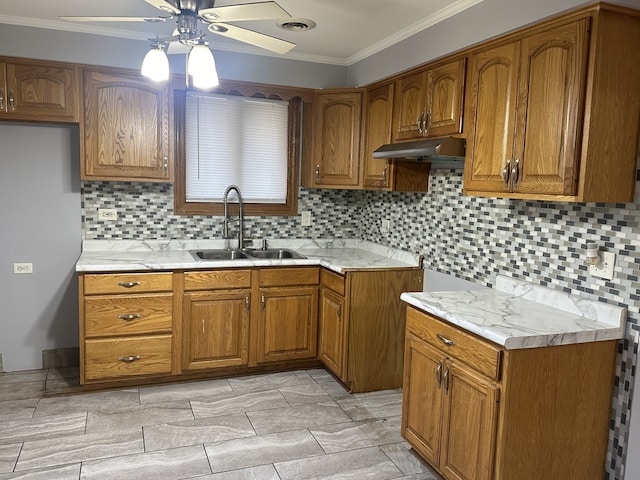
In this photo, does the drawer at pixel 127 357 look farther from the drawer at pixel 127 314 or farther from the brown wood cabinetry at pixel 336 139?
the brown wood cabinetry at pixel 336 139

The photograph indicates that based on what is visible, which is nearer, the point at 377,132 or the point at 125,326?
the point at 125,326

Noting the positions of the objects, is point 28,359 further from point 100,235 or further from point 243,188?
point 243,188

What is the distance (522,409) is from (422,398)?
1.92 ft

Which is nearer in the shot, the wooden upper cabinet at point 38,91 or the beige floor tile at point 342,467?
the beige floor tile at point 342,467

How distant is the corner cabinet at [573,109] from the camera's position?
199 cm

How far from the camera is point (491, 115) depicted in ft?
8.09

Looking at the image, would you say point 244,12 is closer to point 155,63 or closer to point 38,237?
point 155,63

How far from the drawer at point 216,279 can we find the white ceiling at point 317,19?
162 centimetres

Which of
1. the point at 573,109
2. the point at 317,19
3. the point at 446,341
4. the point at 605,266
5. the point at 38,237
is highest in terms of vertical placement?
the point at 317,19

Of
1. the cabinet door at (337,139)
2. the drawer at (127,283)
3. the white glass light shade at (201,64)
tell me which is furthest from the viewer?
the cabinet door at (337,139)

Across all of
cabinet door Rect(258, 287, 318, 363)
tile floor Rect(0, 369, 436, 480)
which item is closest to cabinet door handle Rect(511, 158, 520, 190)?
tile floor Rect(0, 369, 436, 480)

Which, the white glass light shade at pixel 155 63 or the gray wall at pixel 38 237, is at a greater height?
the white glass light shade at pixel 155 63

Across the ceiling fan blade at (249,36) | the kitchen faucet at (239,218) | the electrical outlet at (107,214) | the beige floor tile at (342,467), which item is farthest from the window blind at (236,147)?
the beige floor tile at (342,467)

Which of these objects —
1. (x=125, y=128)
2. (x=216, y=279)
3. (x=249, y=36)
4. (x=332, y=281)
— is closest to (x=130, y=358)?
(x=216, y=279)
